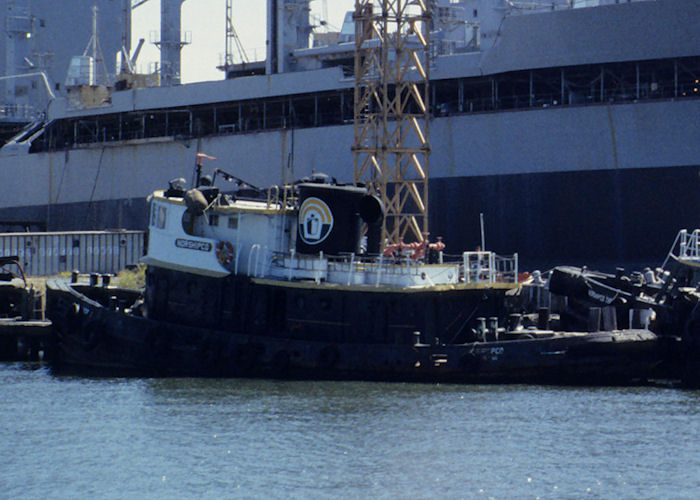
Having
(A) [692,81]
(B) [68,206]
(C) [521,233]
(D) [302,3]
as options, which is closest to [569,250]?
(C) [521,233]

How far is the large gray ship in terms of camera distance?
137ft

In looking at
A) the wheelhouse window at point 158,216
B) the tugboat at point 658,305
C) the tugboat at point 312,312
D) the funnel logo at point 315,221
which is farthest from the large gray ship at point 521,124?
the funnel logo at point 315,221

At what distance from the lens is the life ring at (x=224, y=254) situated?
28.1 m

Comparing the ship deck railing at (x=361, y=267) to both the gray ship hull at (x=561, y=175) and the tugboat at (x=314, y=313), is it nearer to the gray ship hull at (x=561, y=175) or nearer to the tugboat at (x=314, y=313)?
the tugboat at (x=314, y=313)

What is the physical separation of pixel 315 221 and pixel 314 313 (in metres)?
2.11

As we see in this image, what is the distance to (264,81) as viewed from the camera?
177ft

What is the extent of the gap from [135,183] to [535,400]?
37.4 metres

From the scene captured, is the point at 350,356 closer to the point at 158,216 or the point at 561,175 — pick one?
the point at 158,216

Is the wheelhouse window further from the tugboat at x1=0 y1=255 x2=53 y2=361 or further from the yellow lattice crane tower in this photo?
the yellow lattice crane tower

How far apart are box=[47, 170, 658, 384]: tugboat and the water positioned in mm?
598

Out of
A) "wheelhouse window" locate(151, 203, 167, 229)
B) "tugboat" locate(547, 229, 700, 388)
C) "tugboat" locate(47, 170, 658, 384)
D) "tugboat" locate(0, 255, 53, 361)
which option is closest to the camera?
"tugboat" locate(547, 229, 700, 388)

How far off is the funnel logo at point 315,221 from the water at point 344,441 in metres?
3.39

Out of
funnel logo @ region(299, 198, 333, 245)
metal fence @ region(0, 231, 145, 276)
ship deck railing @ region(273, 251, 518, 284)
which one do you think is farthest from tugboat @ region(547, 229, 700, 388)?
metal fence @ region(0, 231, 145, 276)

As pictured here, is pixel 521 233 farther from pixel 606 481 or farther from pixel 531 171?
pixel 606 481
